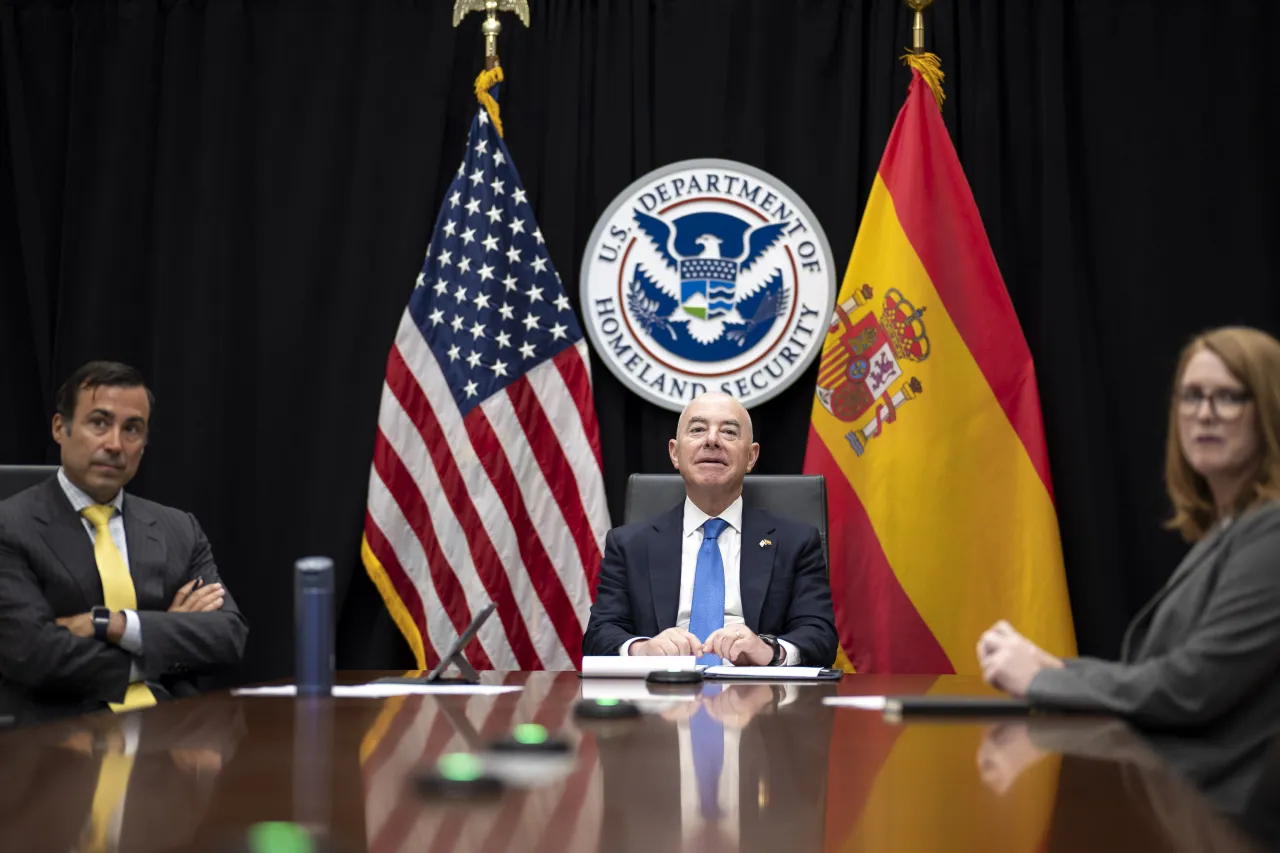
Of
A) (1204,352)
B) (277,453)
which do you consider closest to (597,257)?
(277,453)

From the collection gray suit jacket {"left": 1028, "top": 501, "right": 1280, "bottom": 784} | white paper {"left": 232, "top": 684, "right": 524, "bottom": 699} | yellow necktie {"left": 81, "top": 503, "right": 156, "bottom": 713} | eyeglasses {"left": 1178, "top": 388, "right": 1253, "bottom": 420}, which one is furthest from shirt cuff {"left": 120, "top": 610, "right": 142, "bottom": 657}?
eyeglasses {"left": 1178, "top": 388, "right": 1253, "bottom": 420}

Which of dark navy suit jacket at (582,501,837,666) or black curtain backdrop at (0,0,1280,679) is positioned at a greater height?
black curtain backdrop at (0,0,1280,679)

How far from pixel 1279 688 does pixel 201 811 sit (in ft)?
4.76

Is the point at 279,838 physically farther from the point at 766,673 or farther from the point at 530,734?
the point at 766,673

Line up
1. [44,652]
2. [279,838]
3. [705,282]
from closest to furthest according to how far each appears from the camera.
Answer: [279,838]
[44,652]
[705,282]

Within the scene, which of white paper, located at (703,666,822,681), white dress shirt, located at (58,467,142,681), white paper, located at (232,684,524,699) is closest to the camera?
white paper, located at (232,684,524,699)

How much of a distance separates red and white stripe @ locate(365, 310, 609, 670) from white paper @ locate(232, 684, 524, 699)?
165 cm

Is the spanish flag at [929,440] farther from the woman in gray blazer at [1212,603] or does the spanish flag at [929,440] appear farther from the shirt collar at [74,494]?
the shirt collar at [74,494]

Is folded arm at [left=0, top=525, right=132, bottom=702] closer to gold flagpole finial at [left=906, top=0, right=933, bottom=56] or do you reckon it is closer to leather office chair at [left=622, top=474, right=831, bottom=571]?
leather office chair at [left=622, top=474, right=831, bottom=571]

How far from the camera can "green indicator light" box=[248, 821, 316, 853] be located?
1.01 metres

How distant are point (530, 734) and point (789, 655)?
1459 millimetres

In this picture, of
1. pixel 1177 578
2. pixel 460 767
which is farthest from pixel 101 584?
pixel 1177 578

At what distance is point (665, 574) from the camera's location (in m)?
3.29

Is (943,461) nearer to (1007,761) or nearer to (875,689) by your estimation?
(875,689)
